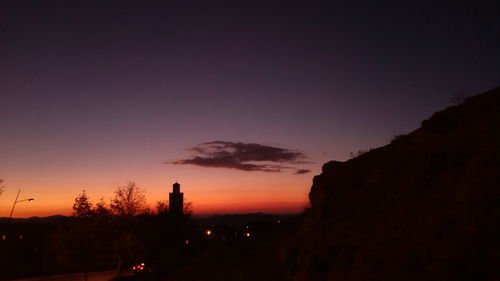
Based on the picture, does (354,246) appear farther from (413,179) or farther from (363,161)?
(363,161)

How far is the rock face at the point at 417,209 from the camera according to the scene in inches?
354

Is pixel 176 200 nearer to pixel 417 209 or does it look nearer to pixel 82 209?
pixel 82 209

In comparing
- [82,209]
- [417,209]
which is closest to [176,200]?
[82,209]

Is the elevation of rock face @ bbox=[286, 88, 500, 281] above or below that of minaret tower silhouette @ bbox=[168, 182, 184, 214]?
below

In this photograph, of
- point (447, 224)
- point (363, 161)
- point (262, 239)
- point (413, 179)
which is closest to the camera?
point (447, 224)

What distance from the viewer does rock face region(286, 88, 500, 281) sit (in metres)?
9.00

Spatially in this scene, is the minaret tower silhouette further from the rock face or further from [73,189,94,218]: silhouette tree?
the rock face

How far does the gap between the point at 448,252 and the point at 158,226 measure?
4142 cm

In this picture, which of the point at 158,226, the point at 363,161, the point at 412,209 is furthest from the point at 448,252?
the point at 158,226

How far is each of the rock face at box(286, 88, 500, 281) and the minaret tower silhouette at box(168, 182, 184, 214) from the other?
3892 cm

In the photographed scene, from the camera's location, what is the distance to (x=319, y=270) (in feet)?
40.1

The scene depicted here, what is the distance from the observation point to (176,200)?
193 ft

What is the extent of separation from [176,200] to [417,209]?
50.4 meters

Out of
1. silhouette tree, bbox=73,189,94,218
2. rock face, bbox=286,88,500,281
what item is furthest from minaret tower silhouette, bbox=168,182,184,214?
rock face, bbox=286,88,500,281
